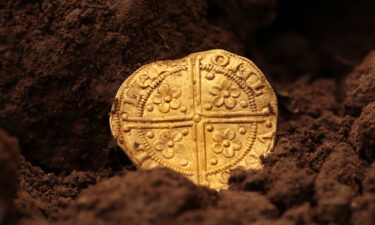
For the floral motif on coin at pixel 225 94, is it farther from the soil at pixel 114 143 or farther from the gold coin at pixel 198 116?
the soil at pixel 114 143

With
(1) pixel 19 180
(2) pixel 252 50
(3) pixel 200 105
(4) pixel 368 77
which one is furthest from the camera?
(2) pixel 252 50

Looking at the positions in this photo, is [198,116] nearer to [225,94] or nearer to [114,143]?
[225,94]

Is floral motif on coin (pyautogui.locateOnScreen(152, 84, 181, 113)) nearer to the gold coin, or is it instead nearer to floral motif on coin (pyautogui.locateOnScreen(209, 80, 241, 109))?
the gold coin

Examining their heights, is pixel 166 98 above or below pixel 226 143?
above

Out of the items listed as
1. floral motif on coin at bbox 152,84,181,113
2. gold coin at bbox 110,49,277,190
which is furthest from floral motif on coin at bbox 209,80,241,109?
floral motif on coin at bbox 152,84,181,113

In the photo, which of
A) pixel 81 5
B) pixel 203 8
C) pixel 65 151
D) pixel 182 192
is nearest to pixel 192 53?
pixel 203 8

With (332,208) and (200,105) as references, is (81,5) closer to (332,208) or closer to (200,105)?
(200,105)

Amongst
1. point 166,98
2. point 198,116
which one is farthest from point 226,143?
point 166,98

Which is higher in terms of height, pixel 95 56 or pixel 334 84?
pixel 95 56

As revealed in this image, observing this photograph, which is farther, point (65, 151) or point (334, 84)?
point (334, 84)
